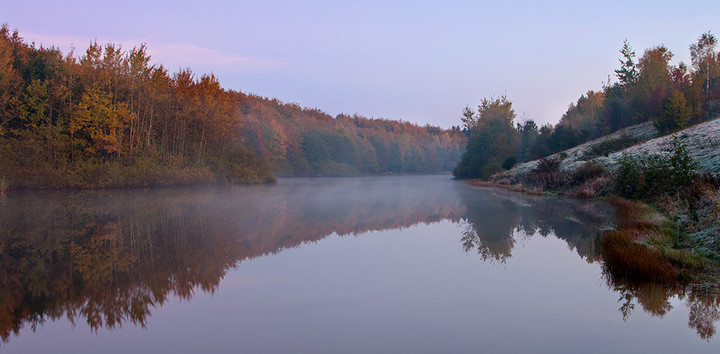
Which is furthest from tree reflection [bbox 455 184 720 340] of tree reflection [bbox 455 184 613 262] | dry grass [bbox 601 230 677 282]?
dry grass [bbox 601 230 677 282]

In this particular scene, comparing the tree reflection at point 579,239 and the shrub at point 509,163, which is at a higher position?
the shrub at point 509,163

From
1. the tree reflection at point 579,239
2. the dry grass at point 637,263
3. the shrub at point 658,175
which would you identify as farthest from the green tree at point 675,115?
the dry grass at point 637,263

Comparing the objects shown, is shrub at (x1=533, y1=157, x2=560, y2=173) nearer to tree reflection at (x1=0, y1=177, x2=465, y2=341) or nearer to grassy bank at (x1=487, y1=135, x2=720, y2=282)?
grassy bank at (x1=487, y1=135, x2=720, y2=282)

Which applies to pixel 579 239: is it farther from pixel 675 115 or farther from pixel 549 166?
pixel 675 115

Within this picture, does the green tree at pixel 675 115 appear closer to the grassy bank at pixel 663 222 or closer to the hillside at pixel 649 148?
the hillside at pixel 649 148

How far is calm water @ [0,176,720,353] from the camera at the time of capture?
4109 millimetres

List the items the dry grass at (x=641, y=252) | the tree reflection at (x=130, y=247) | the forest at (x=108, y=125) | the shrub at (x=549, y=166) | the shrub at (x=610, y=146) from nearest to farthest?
Answer: 1. the tree reflection at (x=130, y=247)
2. the dry grass at (x=641, y=252)
3. the forest at (x=108, y=125)
4. the shrub at (x=549, y=166)
5. the shrub at (x=610, y=146)

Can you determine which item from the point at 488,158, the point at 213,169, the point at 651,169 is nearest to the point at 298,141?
the point at 488,158

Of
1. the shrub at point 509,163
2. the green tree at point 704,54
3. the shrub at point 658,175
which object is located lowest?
the shrub at point 658,175

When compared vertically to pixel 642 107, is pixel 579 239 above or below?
below

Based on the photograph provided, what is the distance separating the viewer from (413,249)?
28.9ft

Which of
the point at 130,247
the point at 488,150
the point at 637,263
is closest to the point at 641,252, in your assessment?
the point at 637,263

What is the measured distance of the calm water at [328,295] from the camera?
4109 millimetres

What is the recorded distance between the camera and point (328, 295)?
5539 mm
